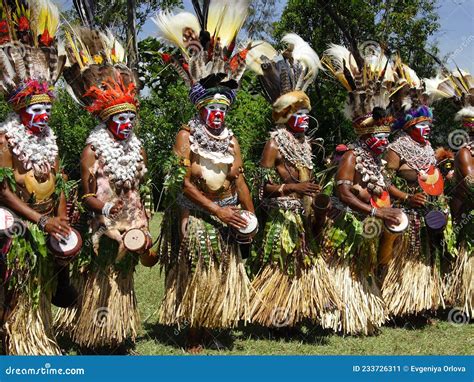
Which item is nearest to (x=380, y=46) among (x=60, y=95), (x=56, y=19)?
(x=56, y=19)

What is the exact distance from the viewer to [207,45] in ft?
15.4

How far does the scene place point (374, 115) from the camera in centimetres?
511

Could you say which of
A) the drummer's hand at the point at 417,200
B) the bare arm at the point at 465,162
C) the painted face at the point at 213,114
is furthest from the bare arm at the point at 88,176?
the bare arm at the point at 465,162

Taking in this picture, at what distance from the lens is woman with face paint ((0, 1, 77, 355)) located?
150 inches

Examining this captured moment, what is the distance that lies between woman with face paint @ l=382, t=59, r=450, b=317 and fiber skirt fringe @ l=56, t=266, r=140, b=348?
2.43 meters

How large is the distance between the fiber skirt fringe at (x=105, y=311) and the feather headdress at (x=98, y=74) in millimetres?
1112

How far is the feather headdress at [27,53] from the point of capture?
12.7 ft

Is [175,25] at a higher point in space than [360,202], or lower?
higher

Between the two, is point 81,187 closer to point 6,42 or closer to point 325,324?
point 6,42

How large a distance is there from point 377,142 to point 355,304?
135 centimetres

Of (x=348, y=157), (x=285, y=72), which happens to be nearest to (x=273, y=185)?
(x=348, y=157)

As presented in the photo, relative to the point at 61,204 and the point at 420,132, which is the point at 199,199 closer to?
the point at 61,204

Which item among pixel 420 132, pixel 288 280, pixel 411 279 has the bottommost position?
pixel 288 280

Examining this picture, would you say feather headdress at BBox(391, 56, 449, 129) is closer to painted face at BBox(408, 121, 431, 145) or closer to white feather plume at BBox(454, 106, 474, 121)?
painted face at BBox(408, 121, 431, 145)
